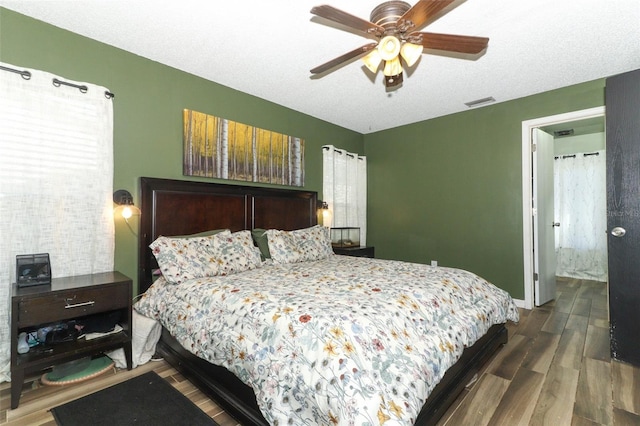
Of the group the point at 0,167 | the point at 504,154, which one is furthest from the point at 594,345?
the point at 0,167

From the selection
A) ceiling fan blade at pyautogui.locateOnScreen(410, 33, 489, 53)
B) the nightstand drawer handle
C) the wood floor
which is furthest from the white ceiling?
the wood floor

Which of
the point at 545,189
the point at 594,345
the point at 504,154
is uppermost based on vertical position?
the point at 504,154

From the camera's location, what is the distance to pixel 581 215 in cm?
502

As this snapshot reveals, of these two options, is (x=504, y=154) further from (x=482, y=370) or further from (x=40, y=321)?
(x=40, y=321)

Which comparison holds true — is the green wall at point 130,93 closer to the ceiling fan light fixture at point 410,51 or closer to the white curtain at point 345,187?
the white curtain at point 345,187

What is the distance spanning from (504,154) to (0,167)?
4701 millimetres

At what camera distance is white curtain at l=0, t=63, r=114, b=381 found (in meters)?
2.00

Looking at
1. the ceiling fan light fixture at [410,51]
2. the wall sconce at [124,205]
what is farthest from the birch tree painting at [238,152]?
the ceiling fan light fixture at [410,51]

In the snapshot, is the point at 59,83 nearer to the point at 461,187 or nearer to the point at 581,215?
the point at 461,187

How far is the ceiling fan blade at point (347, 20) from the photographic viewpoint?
1565 mm

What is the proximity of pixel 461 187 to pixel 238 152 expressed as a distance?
115 inches

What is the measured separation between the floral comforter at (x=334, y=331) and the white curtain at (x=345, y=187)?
2.16m

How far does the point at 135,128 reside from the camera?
8.63 ft

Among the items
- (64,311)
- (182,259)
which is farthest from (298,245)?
(64,311)
